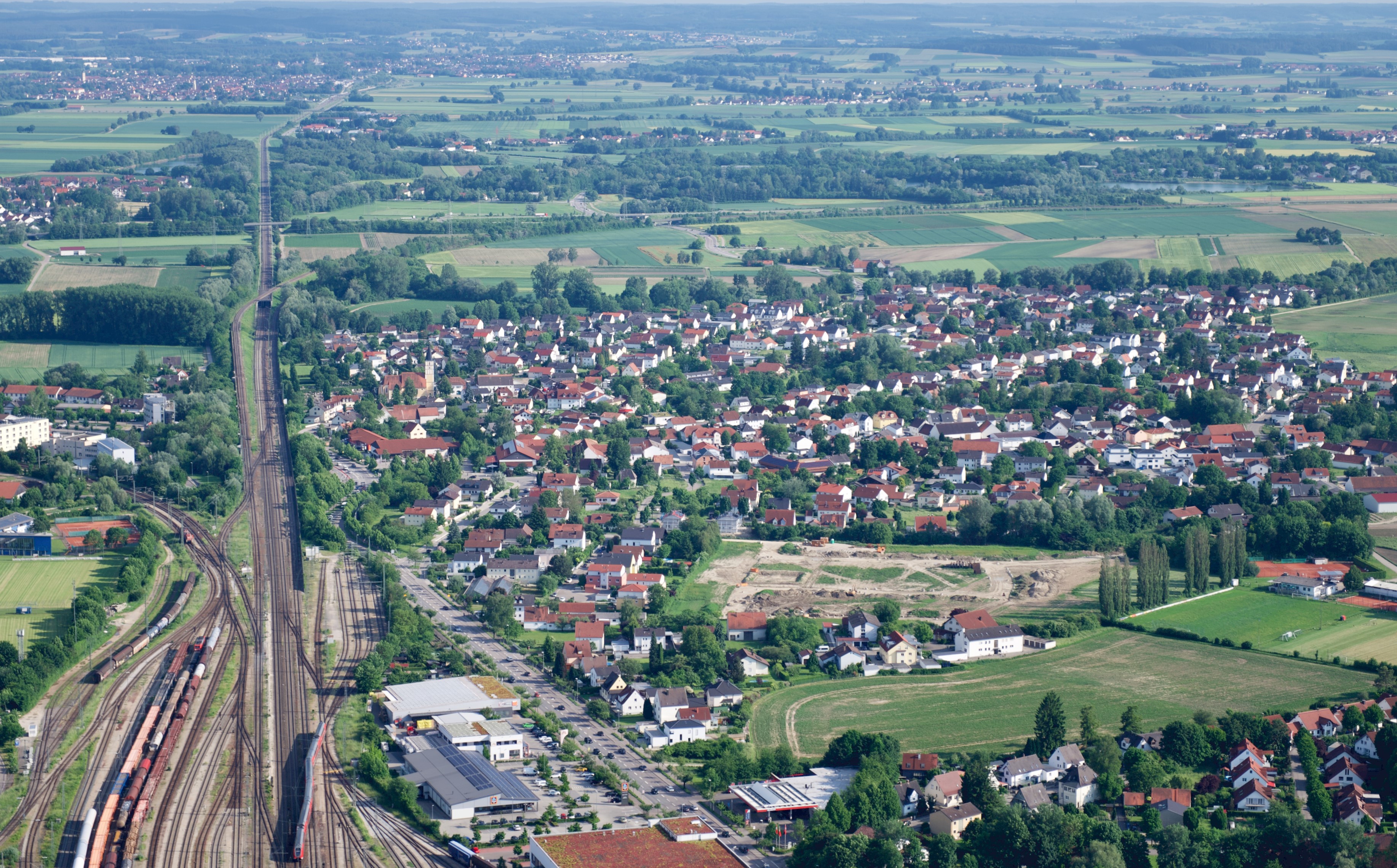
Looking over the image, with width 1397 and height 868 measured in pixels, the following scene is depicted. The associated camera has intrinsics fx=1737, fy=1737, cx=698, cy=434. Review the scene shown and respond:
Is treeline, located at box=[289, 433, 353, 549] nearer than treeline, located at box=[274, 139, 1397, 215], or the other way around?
treeline, located at box=[289, 433, 353, 549]

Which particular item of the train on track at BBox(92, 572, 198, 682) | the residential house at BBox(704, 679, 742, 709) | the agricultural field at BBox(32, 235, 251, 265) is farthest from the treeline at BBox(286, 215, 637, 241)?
the residential house at BBox(704, 679, 742, 709)

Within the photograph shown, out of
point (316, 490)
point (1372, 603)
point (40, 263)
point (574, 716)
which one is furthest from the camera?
point (40, 263)

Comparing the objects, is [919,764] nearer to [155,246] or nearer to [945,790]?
[945,790]

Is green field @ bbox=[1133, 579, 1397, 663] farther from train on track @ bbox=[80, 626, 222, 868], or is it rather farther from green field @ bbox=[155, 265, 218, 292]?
green field @ bbox=[155, 265, 218, 292]

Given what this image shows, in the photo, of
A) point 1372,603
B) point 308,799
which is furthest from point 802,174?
point 308,799

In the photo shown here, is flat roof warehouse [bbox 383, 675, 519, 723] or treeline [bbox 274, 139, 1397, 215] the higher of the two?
treeline [bbox 274, 139, 1397, 215]
